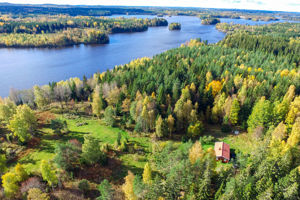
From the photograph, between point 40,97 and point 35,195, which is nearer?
point 35,195

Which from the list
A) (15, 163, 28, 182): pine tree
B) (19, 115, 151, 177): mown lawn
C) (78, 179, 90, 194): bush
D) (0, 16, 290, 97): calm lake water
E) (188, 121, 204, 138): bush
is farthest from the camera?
(0, 16, 290, 97): calm lake water

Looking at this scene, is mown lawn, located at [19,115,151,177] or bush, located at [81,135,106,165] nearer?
bush, located at [81,135,106,165]

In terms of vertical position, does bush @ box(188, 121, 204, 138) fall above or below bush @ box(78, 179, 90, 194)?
above

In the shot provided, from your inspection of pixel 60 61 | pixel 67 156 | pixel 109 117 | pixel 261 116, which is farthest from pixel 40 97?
pixel 60 61

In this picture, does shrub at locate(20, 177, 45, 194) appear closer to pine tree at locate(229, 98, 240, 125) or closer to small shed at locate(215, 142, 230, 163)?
small shed at locate(215, 142, 230, 163)

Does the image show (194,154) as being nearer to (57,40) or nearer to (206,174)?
(206,174)

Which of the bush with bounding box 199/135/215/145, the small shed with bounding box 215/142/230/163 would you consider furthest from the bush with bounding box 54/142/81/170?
the small shed with bounding box 215/142/230/163

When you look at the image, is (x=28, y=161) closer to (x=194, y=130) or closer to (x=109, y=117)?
(x=109, y=117)

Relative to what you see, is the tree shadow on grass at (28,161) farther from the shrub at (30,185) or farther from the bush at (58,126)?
the bush at (58,126)
